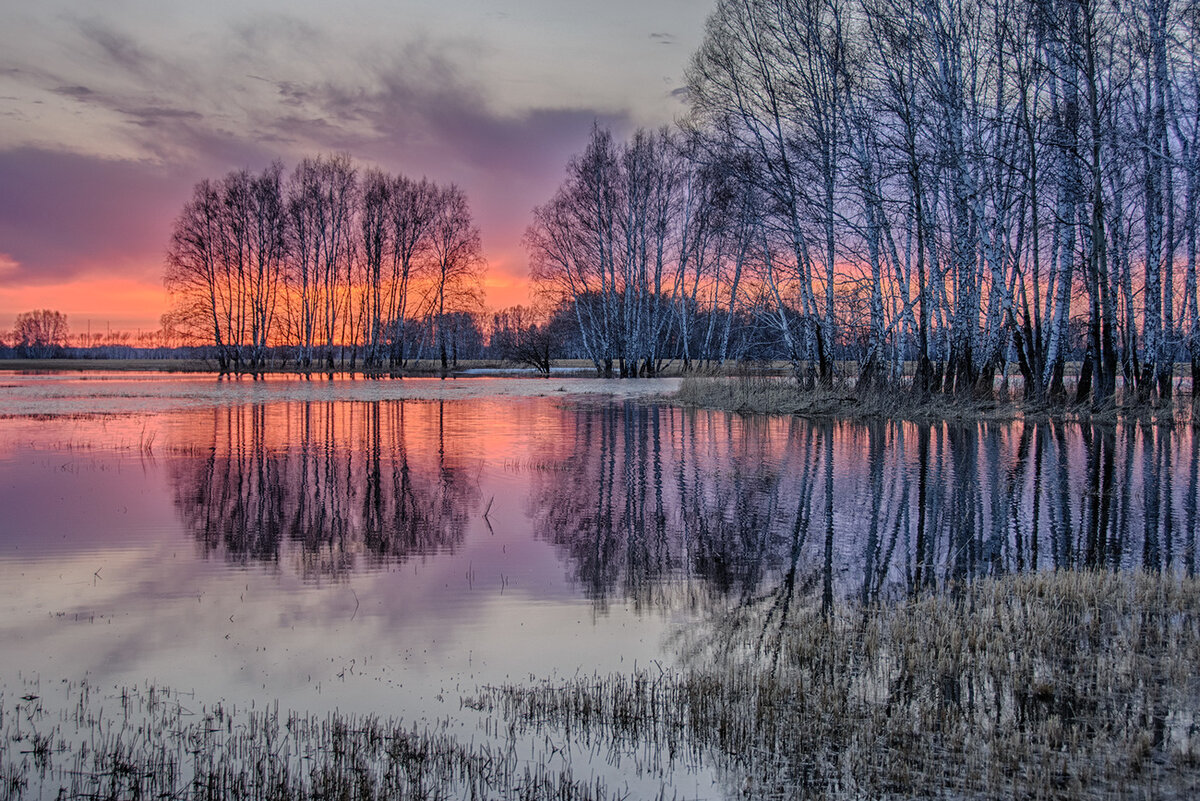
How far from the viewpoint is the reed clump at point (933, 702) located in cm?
348

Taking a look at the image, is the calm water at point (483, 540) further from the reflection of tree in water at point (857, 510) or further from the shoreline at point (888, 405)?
the shoreline at point (888, 405)

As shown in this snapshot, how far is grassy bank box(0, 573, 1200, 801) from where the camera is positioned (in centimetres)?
352

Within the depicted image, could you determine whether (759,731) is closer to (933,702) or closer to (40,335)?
(933,702)

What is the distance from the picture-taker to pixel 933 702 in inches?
167

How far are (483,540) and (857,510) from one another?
4.83 metres

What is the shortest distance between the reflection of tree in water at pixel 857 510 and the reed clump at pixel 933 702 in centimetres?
93

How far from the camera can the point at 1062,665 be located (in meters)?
4.65

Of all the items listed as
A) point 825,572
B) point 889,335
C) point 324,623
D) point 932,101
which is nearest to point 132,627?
point 324,623

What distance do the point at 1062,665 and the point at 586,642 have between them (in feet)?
9.89

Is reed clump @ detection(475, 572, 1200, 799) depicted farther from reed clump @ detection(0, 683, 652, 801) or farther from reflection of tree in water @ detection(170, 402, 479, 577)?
reflection of tree in water @ detection(170, 402, 479, 577)

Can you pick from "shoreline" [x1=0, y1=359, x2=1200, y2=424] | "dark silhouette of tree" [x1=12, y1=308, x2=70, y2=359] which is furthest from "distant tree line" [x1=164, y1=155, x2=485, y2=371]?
"dark silhouette of tree" [x1=12, y1=308, x2=70, y2=359]

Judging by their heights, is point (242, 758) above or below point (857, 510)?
below

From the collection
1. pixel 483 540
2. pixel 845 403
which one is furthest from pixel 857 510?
pixel 845 403

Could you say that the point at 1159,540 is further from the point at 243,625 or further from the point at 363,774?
the point at 243,625
